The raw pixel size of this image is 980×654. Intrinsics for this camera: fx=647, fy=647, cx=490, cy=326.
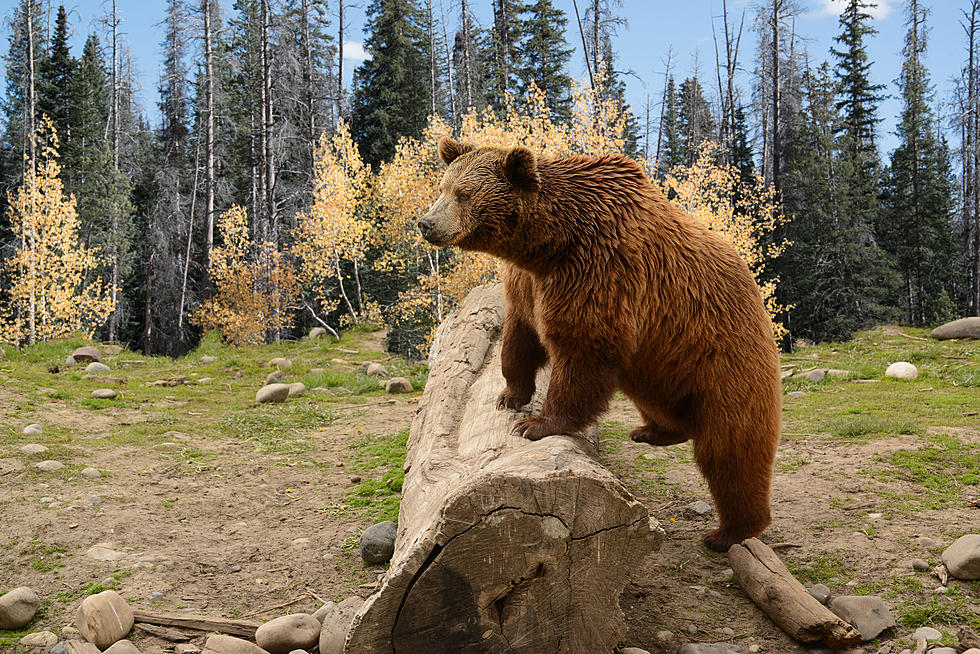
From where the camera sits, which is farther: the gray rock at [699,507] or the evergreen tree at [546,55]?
the evergreen tree at [546,55]

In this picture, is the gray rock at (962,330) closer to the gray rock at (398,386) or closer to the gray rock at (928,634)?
the gray rock at (398,386)

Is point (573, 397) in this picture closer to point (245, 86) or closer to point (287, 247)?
point (287, 247)

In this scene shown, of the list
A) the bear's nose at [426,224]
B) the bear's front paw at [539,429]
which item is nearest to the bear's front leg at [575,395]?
the bear's front paw at [539,429]

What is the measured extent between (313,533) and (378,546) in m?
0.81

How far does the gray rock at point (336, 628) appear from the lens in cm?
299

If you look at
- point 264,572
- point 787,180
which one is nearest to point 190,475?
point 264,572

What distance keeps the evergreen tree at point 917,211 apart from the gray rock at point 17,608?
1192 inches

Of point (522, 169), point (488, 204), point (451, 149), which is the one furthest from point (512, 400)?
point (451, 149)

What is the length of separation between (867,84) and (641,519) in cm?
3211

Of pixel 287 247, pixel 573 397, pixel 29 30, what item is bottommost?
pixel 573 397

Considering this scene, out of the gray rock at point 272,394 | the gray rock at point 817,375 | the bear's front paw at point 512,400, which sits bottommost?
the gray rock at point 272,394

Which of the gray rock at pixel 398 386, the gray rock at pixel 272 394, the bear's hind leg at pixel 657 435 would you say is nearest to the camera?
the bear's hind leg at pixel 657 435

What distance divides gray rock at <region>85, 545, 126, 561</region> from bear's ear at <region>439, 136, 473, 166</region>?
3.16 m

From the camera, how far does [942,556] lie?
3.47 metres
